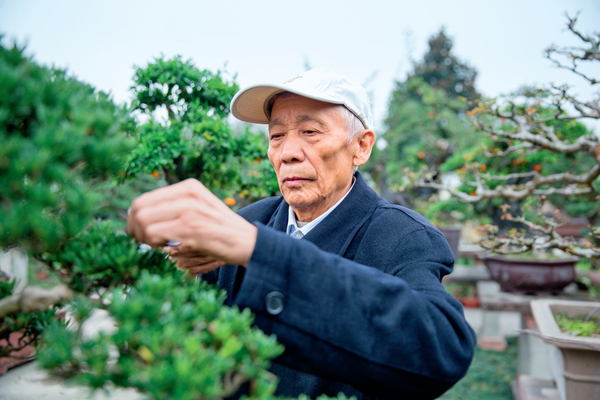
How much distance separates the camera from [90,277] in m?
0.70

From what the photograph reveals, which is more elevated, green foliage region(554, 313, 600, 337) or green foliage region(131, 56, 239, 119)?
green foliage region(131, 56, 239, 119)

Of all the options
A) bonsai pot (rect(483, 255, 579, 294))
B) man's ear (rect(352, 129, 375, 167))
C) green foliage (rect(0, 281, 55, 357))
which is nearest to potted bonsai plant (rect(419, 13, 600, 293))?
bonsai pot (rect(483, 255, 579, 294))

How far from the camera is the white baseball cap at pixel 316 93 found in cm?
131

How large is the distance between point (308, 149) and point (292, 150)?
0.06 m

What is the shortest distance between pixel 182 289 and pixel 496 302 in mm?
4124

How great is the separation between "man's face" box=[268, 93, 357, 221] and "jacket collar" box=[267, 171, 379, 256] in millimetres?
85

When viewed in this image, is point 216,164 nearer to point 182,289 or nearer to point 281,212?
point 281,212

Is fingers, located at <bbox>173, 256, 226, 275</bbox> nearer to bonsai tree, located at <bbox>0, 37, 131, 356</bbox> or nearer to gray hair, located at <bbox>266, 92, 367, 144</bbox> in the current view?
bonsai tree, located at <bbox>0, 37, 131, 356</bbox>

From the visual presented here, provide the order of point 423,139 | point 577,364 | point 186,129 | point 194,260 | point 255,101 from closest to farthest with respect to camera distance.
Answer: point 194,260, point 255,101, point 186,129, point 577,364, point 423,139

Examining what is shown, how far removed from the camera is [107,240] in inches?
29.4

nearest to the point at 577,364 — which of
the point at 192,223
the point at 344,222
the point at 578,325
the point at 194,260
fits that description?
the point at 578,325

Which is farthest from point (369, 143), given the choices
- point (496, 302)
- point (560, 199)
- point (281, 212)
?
point (560, 199)

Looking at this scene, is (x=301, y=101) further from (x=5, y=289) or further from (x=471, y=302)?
(x=471, y=302)

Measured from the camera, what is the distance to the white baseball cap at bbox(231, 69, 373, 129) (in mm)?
1307
